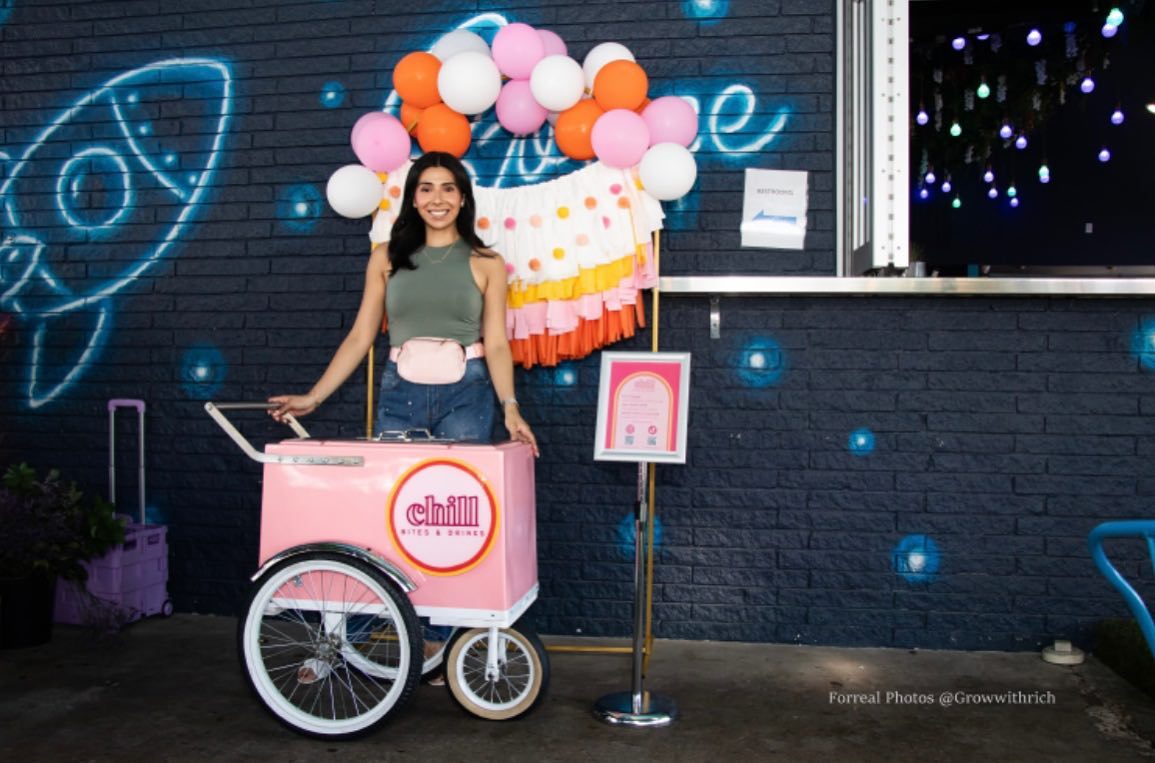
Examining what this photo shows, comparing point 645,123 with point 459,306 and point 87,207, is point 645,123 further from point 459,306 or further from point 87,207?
point 87,207

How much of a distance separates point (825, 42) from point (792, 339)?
1152 millimetres

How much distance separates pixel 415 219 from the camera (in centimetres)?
336

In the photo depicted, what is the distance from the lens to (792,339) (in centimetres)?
398

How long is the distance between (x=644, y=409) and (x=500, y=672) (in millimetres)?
901

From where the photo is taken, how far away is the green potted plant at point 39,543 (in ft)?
12.5

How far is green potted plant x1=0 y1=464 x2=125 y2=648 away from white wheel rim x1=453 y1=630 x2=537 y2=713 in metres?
1.67

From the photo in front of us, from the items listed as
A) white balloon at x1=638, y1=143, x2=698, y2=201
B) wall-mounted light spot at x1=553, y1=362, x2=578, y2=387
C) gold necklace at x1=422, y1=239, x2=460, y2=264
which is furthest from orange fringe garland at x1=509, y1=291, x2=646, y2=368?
gold necklace at x1=422, y1=239, x2=460, y2=264

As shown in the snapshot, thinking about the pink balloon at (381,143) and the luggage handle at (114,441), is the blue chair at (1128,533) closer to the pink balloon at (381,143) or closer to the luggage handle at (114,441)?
the pink balloon at (381,143)

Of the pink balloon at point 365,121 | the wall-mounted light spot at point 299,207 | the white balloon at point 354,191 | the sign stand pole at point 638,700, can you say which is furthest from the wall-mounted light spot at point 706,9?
the sign stand pole at point 638,700

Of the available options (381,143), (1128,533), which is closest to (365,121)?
(381,143)

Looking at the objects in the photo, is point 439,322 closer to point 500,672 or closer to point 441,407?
point 441,407

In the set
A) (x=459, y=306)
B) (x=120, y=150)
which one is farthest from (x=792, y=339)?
(x=120, y=150)

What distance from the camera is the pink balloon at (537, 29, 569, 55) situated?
3.85 metres

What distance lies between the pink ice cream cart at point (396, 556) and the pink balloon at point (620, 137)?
3.96ft
